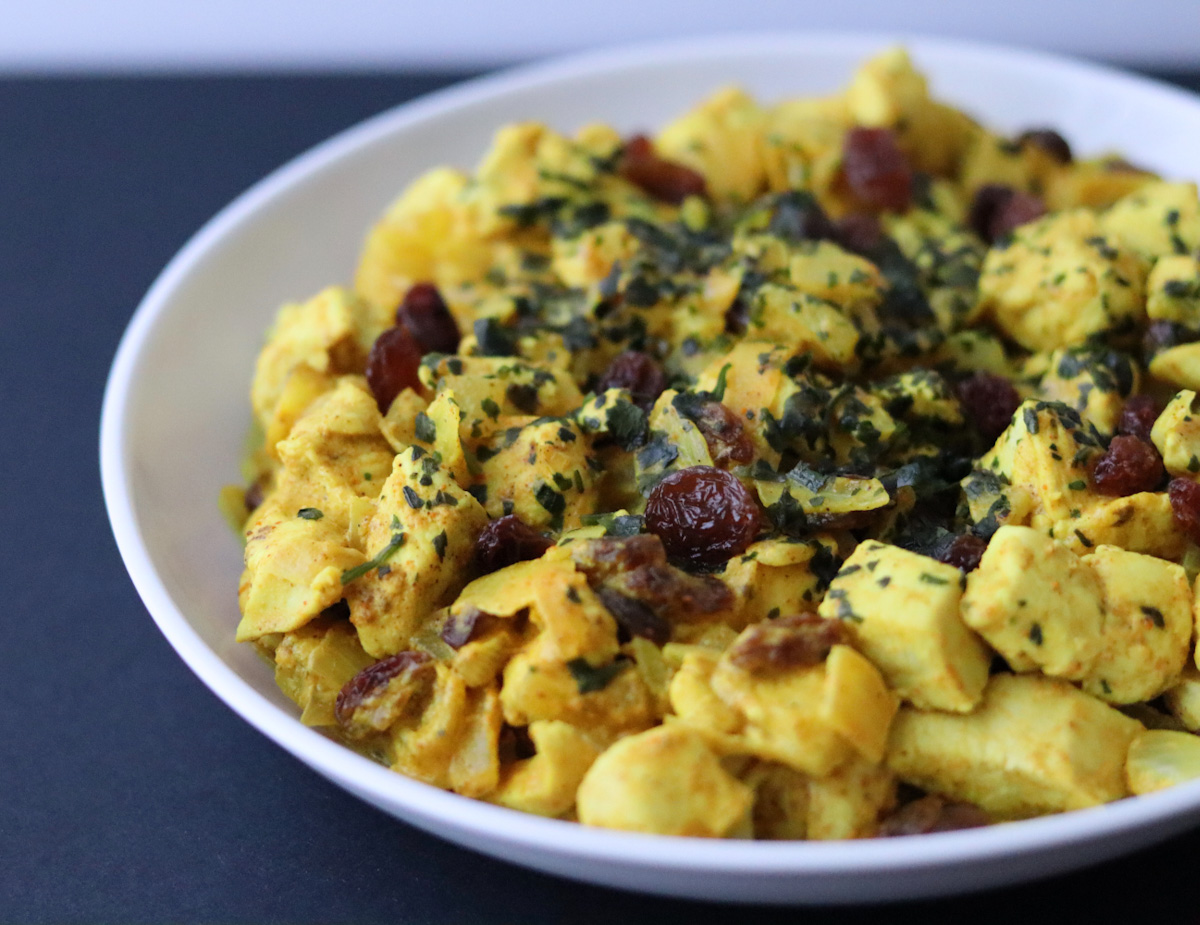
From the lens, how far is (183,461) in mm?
2834

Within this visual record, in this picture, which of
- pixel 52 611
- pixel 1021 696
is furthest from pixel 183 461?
pixel 1021 696

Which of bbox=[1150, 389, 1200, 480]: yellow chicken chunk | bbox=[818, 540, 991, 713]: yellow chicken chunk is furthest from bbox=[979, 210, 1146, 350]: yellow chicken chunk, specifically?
bbox=[818, 540, 991, 713]: yellow chicken chunk

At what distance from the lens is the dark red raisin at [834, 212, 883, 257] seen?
3.06 metres

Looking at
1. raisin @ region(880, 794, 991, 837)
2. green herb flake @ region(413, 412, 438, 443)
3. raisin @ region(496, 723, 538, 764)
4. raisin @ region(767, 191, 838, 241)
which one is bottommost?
raisin @ region(496, 723, 538, 764)

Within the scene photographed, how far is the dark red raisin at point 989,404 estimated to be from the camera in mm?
2605

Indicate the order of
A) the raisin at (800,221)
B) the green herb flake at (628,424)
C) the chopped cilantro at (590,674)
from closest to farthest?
the chopped cilantro at (590,674)
the green herb flake at (628,424)
the raisin at (800,221)

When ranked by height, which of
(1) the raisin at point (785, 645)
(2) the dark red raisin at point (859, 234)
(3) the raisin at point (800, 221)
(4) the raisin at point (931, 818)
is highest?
(3) the raisin at point (800, 221)

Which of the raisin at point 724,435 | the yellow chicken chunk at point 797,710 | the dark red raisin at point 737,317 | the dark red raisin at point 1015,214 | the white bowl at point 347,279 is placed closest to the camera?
the white bowl at point 347,279

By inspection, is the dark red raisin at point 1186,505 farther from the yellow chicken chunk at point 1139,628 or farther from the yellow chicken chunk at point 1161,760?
the yellow chicken chunk at point 1161,760

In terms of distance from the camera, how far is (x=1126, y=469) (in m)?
2.31

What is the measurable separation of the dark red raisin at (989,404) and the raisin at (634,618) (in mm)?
902

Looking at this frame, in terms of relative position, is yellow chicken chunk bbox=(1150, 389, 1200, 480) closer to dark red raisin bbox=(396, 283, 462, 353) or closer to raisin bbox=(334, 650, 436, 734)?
raisin bbox=(334, 650, 436, 734)

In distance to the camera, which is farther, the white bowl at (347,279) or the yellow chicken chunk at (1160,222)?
the yellow chicken chunk at (1160,222)

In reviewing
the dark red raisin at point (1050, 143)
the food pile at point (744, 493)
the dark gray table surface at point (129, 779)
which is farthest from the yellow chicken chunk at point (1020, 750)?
the dark red raisin at point (1050, 143)
